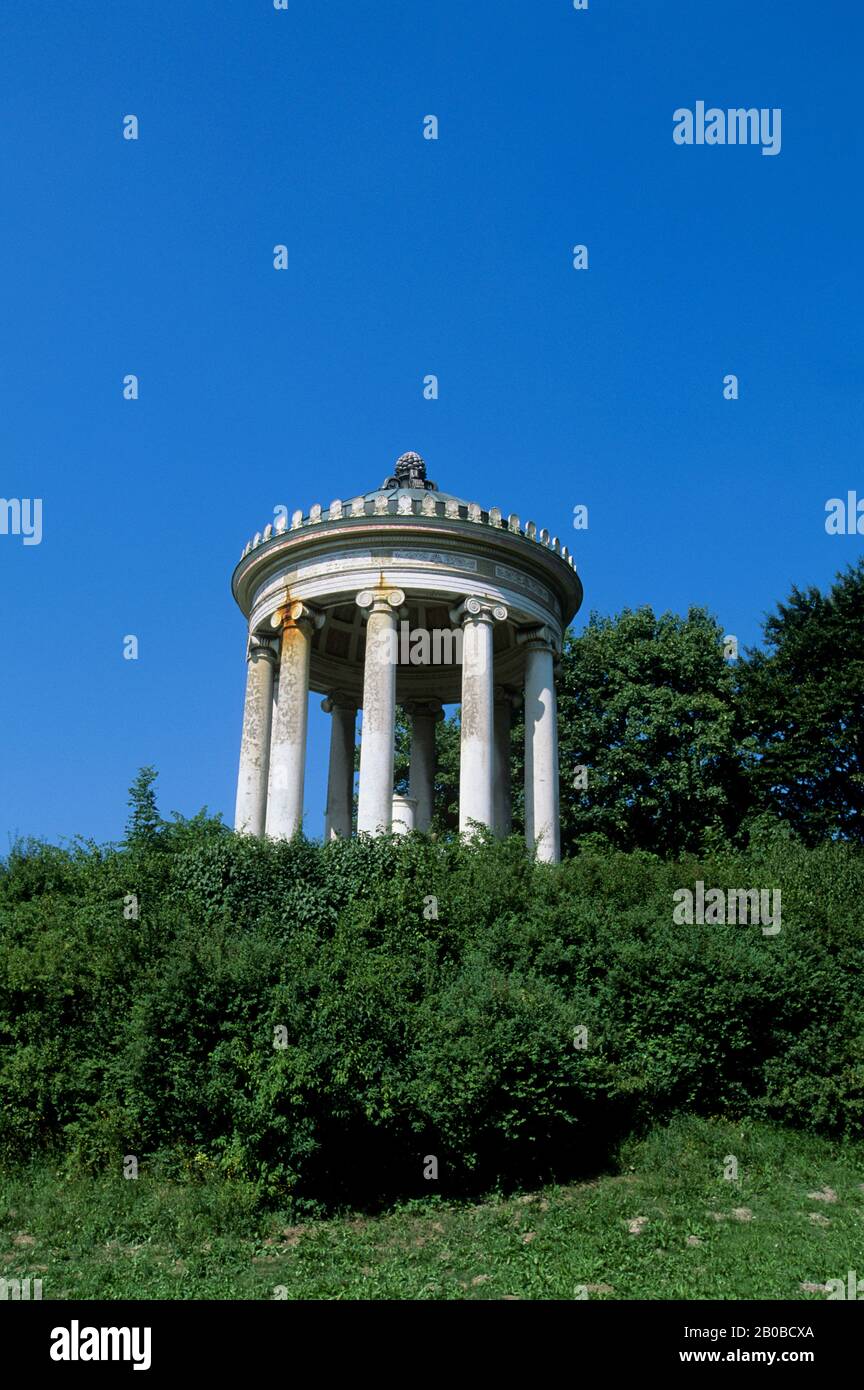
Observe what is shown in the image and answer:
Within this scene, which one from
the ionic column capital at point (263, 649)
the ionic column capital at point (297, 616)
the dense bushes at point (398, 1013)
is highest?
the ionic column capital at point (297, 616)

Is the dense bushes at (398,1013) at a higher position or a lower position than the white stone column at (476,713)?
lower

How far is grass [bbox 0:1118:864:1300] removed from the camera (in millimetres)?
14883

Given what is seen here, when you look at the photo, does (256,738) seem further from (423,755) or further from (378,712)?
(423,755)

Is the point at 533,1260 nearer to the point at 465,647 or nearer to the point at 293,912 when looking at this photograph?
the point at 293,912

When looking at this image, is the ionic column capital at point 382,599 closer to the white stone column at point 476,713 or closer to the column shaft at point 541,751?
the white stone column at point 476,713

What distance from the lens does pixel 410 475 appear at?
43000 millimetres

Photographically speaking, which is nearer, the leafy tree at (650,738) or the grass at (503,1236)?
the grass at (503,1236)

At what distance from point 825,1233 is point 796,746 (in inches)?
983

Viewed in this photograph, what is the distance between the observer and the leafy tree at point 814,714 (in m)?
38.6

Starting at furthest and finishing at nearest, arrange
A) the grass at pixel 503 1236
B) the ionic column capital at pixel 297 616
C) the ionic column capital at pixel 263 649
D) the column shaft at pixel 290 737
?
the ionic column capital at pixel 263 649 → the ionic column capital at pixel 297 616 → the column shaft at pixel 290 737 → the grass at pixel 503 1236

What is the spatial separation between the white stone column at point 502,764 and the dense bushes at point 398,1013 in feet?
39.6

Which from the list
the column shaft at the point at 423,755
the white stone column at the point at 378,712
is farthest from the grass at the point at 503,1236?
the column shaft at the point at 423,755

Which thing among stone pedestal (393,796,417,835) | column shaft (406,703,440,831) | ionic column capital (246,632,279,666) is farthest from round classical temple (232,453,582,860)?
column shaft (406,703,440,831)

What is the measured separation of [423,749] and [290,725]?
1023cm
